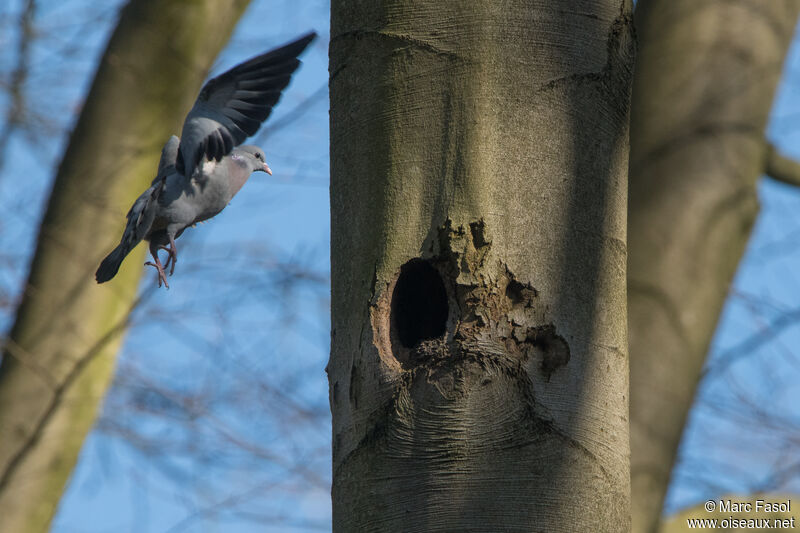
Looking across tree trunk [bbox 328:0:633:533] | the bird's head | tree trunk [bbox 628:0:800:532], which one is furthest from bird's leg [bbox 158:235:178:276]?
tree trunk [bbox 628:0:800:532]

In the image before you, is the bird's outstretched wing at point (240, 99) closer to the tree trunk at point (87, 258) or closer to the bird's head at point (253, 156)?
the bird's head at point (253, 156)

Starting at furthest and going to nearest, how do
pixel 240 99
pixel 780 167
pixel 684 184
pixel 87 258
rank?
pixel 87 258, pixel 780 167, pixel 684 184, pixel 240 99

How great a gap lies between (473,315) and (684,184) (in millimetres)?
1520

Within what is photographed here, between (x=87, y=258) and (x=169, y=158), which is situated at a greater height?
(x=87, y=258)

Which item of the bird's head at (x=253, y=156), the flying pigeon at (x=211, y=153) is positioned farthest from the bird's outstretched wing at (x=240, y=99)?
the bird's head at (x=253, y=156)

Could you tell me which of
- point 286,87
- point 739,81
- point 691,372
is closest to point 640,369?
point 691,372

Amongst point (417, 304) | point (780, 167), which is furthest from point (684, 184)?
point (417, 304)

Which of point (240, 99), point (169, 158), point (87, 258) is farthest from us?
point (87, 258)

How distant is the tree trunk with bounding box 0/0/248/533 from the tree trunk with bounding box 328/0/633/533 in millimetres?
2367

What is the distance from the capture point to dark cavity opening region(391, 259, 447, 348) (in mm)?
1330

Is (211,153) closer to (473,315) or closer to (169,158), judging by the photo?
(169,158)

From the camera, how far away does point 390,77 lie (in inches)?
53.1

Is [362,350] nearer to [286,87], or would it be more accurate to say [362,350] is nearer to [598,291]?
[598,291]

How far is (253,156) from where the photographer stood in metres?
2.32
